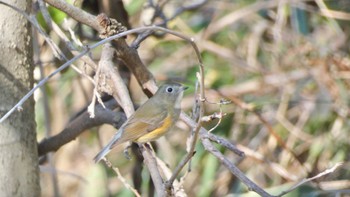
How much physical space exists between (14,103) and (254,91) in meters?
2.64

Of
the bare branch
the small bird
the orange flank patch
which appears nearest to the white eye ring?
the small bird

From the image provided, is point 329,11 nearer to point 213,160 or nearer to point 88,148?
point 213,160

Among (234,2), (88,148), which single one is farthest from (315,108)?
(88,148)

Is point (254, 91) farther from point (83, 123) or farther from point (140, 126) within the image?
point (83, 123)

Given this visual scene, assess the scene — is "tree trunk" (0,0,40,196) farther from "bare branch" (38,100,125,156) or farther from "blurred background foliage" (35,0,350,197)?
"blurred background foliage" (35,0,350,197)

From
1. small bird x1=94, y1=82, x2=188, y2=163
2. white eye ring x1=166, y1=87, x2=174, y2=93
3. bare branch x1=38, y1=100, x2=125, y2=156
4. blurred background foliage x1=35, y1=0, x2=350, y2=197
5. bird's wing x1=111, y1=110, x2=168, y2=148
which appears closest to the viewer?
bare branch x1=38, y1=100, x2=125, y2=156

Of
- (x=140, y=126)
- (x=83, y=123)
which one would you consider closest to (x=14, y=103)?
(x=83, y=123)

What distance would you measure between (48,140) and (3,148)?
1.74ft

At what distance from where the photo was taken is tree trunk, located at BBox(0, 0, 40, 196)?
6.99 ft

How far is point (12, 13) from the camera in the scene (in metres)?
2.15

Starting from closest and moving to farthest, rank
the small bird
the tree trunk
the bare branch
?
the tree trunk, the bare branch, the small bird

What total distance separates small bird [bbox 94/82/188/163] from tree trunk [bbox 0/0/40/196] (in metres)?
0.41

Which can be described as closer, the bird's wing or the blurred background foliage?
the bird's wing

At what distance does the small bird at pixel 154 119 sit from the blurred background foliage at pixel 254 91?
3.14 feet
